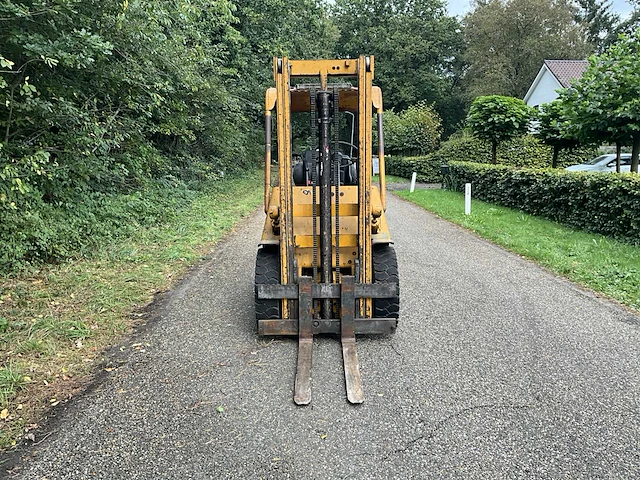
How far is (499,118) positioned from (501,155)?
18.6 ft

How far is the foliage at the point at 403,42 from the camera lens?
155 ft

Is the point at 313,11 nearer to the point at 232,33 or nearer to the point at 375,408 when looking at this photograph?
the point at 232,33

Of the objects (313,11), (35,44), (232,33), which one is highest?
(313,11)

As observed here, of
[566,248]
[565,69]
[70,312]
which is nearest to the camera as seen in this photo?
[70,312]

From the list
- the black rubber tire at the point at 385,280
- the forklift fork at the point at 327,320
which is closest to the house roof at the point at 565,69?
the black rubber tire at the point at 385,280

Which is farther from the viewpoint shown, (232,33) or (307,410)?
(232,33)

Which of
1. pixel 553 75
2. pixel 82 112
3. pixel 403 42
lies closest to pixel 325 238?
pixel 82 112

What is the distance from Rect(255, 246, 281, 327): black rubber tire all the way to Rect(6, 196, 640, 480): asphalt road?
0.27 m

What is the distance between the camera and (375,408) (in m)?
3.63

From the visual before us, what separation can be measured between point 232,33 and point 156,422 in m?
15.7

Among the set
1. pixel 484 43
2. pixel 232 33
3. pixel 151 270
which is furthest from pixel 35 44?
pixel 484 43

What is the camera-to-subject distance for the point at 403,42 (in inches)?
1860

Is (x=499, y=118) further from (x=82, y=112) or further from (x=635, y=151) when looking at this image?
(x=82, y=112)

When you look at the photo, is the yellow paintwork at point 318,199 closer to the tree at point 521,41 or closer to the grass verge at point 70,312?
the grass verge at point 70,312
